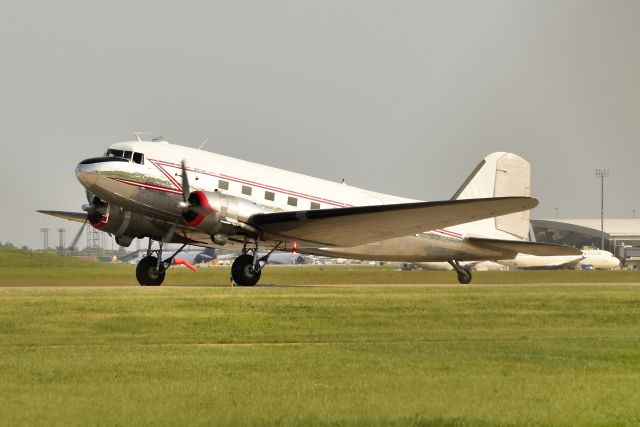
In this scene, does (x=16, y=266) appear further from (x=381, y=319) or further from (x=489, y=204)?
(x=381, y=319)

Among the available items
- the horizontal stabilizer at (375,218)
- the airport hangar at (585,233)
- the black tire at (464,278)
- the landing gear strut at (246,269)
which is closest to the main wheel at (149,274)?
the landing gear strut at (246,269)

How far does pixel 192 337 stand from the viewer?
18734mm

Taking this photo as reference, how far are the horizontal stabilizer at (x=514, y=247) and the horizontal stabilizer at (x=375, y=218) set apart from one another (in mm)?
4837

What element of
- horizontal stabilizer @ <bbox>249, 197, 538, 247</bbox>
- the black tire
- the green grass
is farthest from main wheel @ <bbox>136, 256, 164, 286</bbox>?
the black tire

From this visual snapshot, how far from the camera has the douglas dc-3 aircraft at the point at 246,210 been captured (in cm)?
3023

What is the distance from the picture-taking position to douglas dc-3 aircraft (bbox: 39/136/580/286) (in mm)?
30234

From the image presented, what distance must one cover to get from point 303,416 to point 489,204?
2080 centimetres

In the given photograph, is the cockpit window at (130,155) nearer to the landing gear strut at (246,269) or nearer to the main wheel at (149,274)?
the main wheel at (149,274)

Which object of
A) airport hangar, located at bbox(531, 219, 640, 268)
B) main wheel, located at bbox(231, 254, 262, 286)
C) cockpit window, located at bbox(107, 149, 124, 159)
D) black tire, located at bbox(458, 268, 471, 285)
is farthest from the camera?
airport hangar, located at bbox(531, 219, 640, 268)

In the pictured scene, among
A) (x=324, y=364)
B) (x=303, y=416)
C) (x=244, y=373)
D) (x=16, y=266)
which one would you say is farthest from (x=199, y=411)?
(x=16, y=266)

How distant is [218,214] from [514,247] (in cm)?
1331

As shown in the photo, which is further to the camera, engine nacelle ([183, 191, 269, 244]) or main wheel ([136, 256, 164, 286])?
main wheel ([136, 256, 164, 286])

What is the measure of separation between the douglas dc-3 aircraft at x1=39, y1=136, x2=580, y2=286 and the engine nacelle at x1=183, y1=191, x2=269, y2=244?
32 millimetres

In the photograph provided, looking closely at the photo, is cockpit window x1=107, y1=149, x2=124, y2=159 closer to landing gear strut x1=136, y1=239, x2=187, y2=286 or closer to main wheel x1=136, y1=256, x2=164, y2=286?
landing gear strut x1=136, y1=239, x2=187, y2=286
